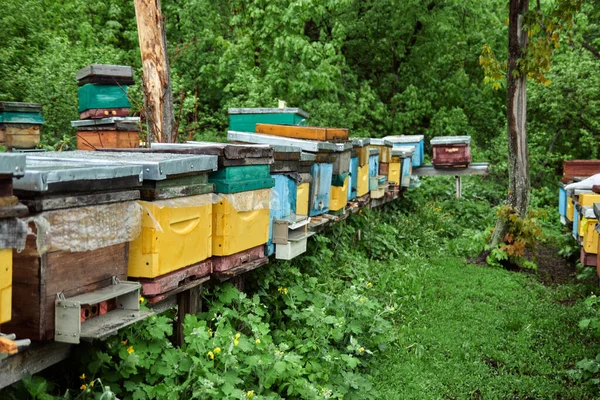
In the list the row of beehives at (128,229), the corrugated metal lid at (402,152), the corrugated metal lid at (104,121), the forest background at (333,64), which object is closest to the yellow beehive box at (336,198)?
the row of beehives at (128,229)

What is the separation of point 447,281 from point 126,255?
6002mm

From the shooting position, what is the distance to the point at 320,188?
6.62 m

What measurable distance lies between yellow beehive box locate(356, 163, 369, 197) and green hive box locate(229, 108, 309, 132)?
3.66 feet

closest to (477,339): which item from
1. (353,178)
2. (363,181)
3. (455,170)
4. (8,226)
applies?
(353,178)

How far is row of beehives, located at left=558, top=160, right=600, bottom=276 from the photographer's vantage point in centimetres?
670

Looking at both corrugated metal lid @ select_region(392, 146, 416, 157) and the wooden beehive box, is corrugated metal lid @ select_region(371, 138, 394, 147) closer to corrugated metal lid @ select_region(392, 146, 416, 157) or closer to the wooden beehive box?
corrugated metal lid @ select_region(392, 146, 416, 157)

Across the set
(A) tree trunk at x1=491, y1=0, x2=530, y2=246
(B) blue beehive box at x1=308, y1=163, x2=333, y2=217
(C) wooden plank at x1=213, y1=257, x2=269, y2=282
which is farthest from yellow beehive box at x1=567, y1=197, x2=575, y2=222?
(C) wooden plank at x1=213, y1=257, x2=269, y2=282

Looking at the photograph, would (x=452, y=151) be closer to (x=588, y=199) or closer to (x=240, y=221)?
(x=588, y=199)

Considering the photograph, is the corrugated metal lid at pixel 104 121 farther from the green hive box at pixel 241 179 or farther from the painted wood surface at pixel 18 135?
the green hive box at pixel 241 179

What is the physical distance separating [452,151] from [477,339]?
A: 832cm

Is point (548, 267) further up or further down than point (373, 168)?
further down

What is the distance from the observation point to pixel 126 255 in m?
3.31

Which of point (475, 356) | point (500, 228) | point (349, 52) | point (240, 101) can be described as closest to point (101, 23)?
point (240, 101)

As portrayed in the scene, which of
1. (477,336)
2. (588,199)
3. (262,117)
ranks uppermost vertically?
(262,117)
